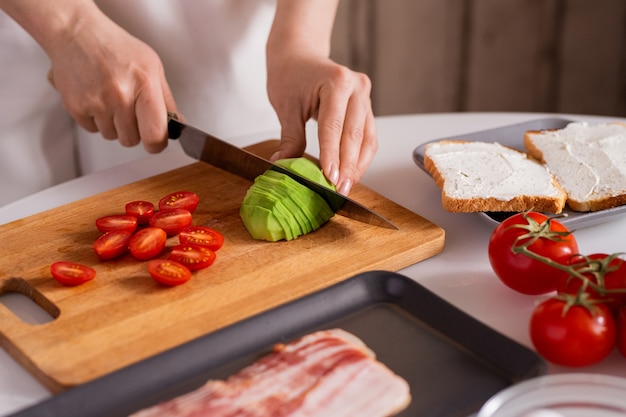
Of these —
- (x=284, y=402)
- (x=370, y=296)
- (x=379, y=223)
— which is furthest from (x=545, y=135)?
(x=284, y=402)

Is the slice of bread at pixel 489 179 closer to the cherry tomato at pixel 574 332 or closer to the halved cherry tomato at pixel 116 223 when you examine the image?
the cherry tomato at pixel 574 332

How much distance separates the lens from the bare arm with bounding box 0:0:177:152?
223cm

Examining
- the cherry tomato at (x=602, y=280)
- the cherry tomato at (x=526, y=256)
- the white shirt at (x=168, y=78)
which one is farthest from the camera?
the white shirt at (x=168, y=78)

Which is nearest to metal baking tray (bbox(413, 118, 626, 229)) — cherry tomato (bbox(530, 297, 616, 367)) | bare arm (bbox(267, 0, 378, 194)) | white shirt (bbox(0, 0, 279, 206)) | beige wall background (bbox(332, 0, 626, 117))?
bare arm (bbox(267, 0, 378, 194))

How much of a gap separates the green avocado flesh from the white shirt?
0.87m

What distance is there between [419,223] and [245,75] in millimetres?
1098

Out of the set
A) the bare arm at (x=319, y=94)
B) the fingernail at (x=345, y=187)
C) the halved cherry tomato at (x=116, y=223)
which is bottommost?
the halved cherry tomato at (x=116, y=223)

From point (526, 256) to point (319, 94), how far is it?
2.55 feet

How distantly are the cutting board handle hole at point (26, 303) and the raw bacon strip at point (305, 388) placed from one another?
0.45m

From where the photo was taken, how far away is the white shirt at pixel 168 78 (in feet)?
8.75

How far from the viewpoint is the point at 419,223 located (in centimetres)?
196

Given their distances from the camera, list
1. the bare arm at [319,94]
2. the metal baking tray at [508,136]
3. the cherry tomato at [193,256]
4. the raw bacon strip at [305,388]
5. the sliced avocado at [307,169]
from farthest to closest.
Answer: the metal baking tray at [508,136], the bare arm at [319,94], the sliced avocado at [307,169], the cherry tomato at [193,256], the raw bacon strip at [305,388]

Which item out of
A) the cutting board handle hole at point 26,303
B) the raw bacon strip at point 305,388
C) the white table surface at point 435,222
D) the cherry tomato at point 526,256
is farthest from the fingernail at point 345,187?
the cutting board handle hole at point 26,303

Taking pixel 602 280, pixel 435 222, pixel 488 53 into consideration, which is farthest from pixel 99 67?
pixel 488 53
